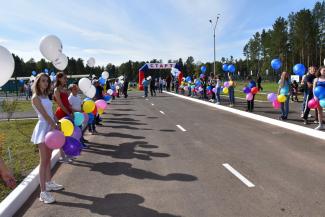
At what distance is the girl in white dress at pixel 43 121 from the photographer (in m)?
Result: 5.15

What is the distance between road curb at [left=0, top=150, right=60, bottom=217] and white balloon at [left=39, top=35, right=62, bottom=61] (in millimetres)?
3489

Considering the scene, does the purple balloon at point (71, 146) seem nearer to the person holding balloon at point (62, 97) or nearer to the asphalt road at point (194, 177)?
the asphalt road at point (194, 177)

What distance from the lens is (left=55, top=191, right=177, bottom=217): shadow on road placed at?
4810 millimetres

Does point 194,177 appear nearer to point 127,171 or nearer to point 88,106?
point 127,171

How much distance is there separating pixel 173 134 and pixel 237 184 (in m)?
5.61

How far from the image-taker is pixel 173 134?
11.4 metres

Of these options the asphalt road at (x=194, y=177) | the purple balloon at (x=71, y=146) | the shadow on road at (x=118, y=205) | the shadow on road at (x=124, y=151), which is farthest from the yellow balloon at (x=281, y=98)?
the shadow on road at (x=118, y=205)

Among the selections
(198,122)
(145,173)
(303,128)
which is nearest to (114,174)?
(145,173)

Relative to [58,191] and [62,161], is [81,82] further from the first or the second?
[58,191]

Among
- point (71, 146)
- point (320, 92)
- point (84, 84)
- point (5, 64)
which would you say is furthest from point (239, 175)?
point (84, 84)

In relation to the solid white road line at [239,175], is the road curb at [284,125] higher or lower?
higher

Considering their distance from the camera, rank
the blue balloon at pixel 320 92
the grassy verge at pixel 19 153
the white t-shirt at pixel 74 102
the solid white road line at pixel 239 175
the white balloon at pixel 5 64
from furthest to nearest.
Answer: the blue balloon at pixel 320 92
the white t-shirt at pixel 74 102
the grassy verge at pixel 19 153
the solid white road line at pixel 239 175
the white balloon at pixel 5 64

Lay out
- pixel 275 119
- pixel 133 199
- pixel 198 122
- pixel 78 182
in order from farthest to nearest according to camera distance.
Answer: pixel 198 122 < pixel 275 119 < pixel 78 182 < pixel 133 199

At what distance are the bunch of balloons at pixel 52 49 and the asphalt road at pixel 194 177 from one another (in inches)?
104
